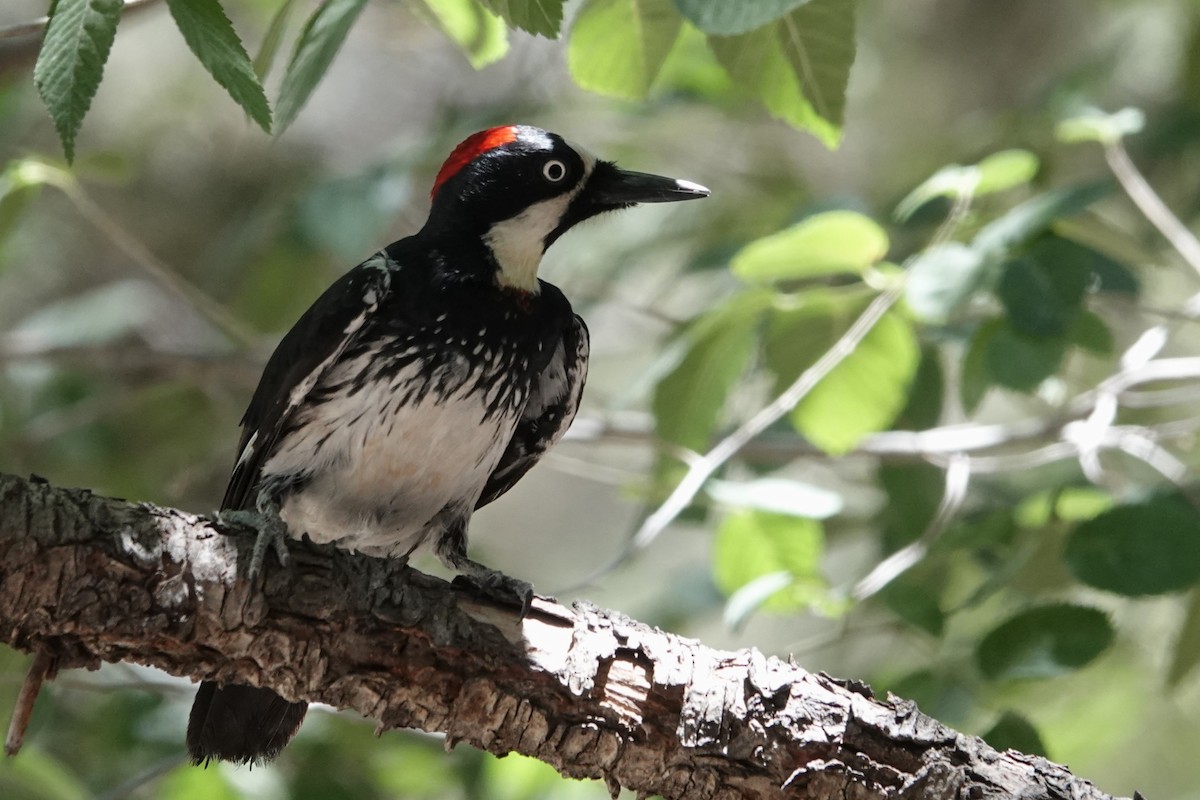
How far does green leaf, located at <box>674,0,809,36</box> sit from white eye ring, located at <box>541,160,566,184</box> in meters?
1.45

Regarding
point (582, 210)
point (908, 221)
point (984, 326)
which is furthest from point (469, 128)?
point (984, 326)

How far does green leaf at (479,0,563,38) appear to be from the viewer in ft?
7.02

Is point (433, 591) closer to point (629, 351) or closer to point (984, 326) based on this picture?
point (984, 326)

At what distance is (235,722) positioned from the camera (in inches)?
121

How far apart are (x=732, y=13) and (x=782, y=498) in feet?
5.50

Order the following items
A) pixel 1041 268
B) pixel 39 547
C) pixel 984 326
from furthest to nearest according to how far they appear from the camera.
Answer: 1. pixel 984 326
2. pixel 1041 268
3. pixel 39 547

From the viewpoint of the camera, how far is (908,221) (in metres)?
4.29

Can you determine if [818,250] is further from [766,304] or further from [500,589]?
[500,589]

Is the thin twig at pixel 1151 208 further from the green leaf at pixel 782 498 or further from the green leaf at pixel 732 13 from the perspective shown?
the green leaf at pixel 732 13

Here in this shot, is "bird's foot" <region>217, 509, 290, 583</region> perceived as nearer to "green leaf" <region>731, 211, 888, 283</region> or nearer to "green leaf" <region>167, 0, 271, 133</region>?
"green leaf" <region>167, 0, 271, 133</region>

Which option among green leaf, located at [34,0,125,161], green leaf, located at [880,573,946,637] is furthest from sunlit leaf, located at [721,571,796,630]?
green leaf, located at [34,0,125,161]

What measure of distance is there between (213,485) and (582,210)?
3665 mm

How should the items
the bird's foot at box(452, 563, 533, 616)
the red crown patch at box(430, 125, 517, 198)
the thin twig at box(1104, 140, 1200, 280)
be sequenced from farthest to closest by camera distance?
the thin twig at box(1104, 140, 1200, 280) → the red crown patch at box(430, 125, 517, 198) → the bird's foot at box(452, 563, 533, 616)

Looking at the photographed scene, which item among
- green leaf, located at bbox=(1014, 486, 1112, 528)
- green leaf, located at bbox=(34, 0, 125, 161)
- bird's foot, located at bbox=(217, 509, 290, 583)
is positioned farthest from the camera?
green leaf, located at bbox=(1014, 486, 1112, 528)
